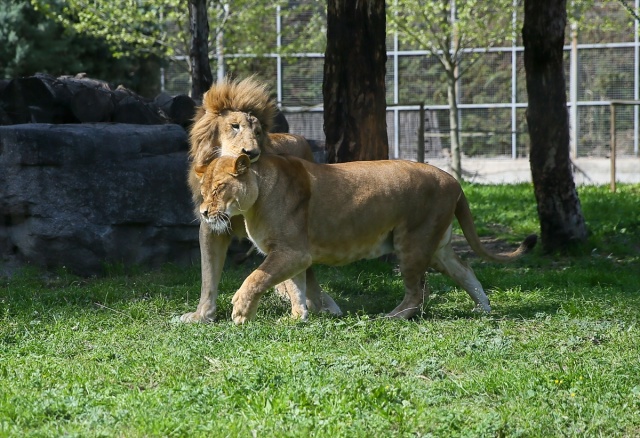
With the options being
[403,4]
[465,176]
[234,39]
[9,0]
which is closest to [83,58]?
[9,0]

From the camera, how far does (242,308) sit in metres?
7.19

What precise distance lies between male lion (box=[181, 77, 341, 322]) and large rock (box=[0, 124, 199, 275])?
2454 mm

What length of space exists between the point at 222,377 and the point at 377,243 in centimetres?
263

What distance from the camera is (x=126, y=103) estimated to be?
11.6 metres

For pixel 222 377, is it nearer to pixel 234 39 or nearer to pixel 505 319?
pixel 505 319

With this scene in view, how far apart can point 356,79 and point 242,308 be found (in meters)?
3.95

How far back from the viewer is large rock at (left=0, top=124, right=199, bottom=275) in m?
9.81

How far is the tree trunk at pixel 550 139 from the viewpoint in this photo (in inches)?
471

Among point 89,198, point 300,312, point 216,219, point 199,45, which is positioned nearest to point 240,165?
point 216,219

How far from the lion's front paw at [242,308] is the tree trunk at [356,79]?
141 inches

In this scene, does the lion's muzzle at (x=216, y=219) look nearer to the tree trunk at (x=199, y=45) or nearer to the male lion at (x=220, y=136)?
the male lion at (x=220, y=136)

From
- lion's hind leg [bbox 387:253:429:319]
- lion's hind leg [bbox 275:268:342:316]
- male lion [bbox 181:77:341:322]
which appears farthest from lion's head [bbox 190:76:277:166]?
lion's hind leg [bbox 387:253:429:319]

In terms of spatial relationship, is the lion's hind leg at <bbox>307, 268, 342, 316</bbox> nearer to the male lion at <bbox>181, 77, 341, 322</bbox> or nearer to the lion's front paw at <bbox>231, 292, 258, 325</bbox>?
the male lion at <bbox>181, 77, 341, 322</bbox>

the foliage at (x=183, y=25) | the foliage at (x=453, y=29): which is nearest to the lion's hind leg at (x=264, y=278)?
the foliage at (x=453, y=29)
